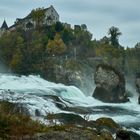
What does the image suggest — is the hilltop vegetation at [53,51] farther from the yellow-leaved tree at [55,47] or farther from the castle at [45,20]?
the castle at [45,20]

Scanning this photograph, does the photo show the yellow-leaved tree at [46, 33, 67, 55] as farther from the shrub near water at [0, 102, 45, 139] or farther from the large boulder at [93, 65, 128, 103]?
the shrub near water at [0, 102, 45, 139]

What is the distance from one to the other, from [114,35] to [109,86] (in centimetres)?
5527

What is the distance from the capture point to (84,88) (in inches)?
2589

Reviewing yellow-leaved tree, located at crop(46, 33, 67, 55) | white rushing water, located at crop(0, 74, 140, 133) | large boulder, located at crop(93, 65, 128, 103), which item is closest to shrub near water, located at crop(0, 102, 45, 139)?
white rushing water, located at crop(0, 74, 140, 133)

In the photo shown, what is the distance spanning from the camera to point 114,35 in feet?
368

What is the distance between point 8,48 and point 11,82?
30797 millimetres

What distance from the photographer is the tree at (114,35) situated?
10969cm

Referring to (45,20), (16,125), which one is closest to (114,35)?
(45,20)

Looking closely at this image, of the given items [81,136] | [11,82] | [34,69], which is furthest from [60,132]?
[34,69]

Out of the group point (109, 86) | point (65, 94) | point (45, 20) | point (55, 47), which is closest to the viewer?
point (65, 94)

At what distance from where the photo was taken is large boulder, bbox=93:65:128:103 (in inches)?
2188

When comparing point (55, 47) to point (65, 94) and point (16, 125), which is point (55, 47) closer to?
point (65, 94)

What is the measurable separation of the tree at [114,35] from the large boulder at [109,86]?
166ft

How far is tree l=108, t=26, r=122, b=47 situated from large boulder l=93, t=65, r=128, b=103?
50664 millimetres
